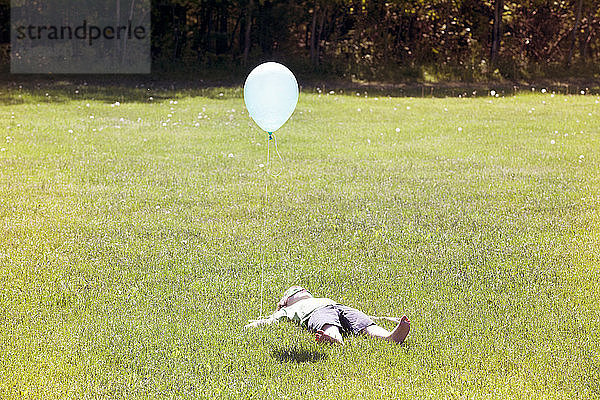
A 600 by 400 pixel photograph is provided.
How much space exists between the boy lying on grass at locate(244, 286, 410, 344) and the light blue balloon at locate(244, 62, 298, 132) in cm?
127

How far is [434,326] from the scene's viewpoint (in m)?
4.17

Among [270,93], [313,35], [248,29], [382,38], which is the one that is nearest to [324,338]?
[270,93]

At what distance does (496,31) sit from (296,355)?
706 inches

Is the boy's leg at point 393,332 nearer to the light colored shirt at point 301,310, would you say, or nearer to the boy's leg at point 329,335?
the boy's leg at point 329,335

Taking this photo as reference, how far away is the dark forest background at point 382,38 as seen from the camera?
20.0 meters

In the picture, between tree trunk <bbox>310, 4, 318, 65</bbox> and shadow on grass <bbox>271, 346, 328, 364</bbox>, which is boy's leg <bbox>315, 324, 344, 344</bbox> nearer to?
shadow on grass <bbox>271, 346, 328, 364</bbox>

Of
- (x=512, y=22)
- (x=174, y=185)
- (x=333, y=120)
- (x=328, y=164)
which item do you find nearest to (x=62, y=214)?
(x=174, y=185)

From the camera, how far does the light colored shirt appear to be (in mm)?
4141

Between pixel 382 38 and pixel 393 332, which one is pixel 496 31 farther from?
pixel 393 332

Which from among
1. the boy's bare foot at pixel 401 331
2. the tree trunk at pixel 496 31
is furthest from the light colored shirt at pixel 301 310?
the tree trunk at pixel 496 31

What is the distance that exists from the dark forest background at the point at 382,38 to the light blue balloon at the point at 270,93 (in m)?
15.1

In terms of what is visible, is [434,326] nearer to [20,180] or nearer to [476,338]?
[476,338]

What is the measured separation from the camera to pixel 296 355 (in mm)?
3809

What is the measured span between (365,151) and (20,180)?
431cm
